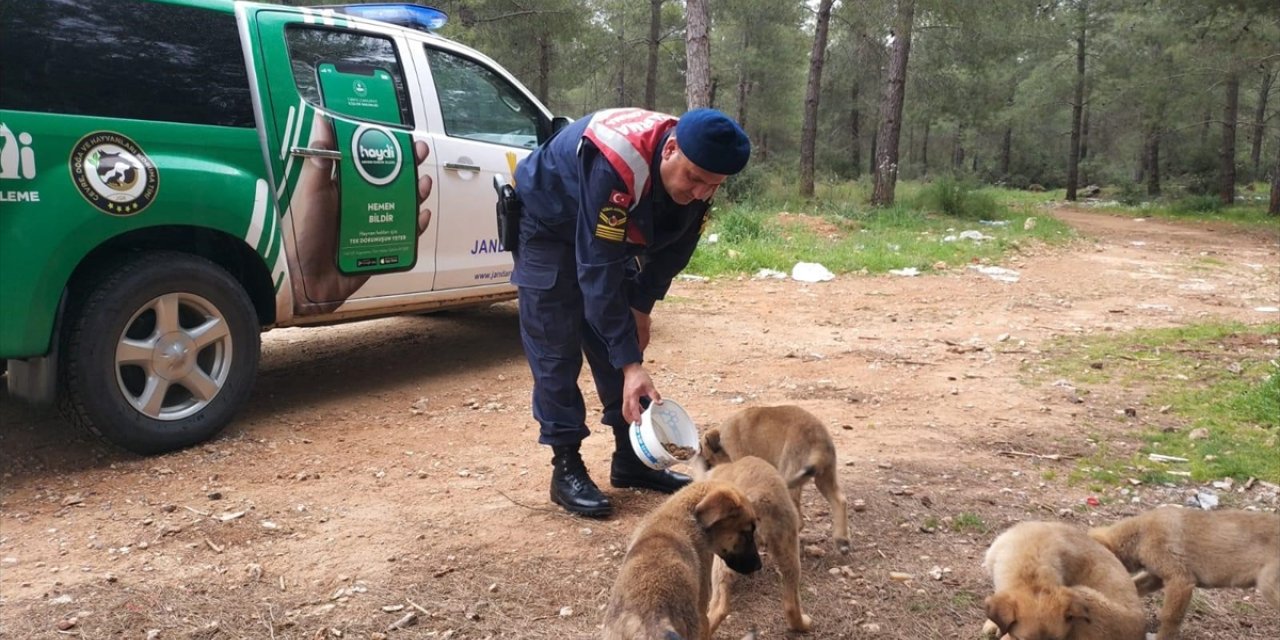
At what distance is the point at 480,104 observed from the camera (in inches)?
222

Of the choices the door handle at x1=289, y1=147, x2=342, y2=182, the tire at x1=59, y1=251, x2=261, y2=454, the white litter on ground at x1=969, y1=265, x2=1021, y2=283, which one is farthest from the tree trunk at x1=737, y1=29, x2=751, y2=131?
the tire at x1=59, y1=251, x2=261, y2=454

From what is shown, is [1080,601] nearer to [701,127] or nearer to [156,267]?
[701,127]

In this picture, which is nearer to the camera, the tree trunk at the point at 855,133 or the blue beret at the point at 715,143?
the blue beret at the point at 715,143

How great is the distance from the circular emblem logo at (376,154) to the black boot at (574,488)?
6.81 ft

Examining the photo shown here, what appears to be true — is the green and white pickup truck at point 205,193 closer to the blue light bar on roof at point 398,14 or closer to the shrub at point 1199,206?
the blue light bar on roof at point 398,14

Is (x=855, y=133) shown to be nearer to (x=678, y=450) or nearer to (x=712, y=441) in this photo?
(x=712, y=441)

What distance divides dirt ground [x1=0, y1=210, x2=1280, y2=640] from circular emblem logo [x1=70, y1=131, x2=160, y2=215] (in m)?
1.22

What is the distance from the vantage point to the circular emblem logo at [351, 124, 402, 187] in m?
4.72

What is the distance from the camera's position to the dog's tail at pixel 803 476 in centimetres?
327

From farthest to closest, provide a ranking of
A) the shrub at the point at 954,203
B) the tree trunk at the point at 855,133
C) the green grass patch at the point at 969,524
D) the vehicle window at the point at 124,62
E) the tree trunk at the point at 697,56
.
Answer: the tree trunk at the point at 855,133, the shrub at the point at 954,203, the tree trunk at the point at 697,56, the vehicle window at the point at 124,62, the green grass patch at the point at 969,524

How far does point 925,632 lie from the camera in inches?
108

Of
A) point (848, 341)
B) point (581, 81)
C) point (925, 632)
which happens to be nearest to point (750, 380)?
point (848, 341)

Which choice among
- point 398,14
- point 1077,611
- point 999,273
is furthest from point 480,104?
point 999,273

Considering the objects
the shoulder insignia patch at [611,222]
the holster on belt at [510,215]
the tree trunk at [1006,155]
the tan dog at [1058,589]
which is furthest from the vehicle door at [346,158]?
the tree trunk at [1006,155]
